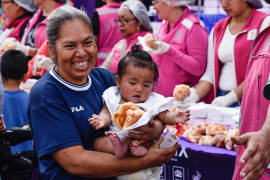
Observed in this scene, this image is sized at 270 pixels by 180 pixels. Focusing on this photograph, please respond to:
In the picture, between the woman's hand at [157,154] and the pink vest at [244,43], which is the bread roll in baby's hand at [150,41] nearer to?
the pink vest at [244,43]

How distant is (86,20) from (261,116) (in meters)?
1.17

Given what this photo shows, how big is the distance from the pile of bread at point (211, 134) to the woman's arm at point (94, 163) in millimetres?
1358

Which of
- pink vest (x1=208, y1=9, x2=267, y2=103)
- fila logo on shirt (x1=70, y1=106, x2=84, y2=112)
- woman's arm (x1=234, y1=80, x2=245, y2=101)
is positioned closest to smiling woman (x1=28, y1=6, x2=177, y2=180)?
fila logo on shirt (x1=70, y1=106, x2=84, y2=112)

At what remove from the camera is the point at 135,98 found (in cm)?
209

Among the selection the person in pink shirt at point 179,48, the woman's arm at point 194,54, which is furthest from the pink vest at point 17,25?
the woman's arm at point 194,54

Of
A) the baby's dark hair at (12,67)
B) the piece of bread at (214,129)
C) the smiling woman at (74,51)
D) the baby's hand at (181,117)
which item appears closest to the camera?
the smiling woman at (74,51)

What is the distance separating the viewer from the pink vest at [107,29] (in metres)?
4.89

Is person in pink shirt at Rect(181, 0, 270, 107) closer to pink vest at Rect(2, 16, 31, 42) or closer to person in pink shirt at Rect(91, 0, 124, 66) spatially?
person in pink shirt at Rect(91, 0, 124, 66)

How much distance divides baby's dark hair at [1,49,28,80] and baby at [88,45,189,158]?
161 centimetres

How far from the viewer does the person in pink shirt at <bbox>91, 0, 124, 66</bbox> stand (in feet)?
16.0

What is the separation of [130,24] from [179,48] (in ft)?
2.31

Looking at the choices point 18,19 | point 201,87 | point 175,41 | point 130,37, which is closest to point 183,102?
point 201,87

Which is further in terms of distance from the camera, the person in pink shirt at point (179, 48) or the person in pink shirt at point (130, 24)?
the person in pink shirt at point (130, 24)

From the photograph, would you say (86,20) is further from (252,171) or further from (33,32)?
(33,32)
